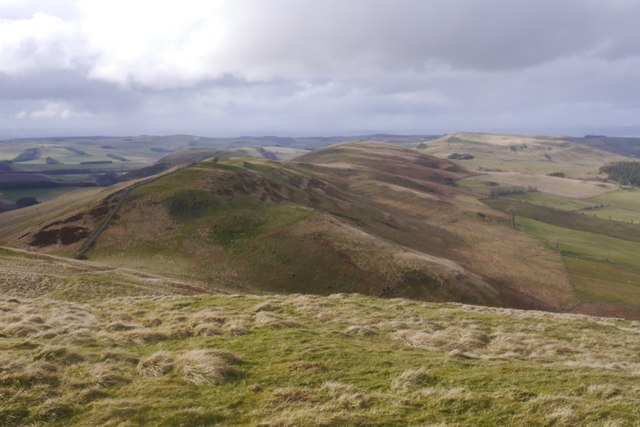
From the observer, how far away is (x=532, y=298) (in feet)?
247

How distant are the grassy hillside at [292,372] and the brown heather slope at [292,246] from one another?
35.9m

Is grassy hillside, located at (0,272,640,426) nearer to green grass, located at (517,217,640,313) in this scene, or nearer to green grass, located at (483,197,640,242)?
green grass, located at (517,217,640,313)

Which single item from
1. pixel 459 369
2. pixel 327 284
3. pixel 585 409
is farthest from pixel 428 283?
pixel 585 409

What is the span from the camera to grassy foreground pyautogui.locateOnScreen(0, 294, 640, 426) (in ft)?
40.8

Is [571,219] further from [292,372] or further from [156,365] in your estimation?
[156,365]

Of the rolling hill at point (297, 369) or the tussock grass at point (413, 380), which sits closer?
the rolling hill at point (297, 369)

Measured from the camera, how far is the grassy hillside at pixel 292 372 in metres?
12.4

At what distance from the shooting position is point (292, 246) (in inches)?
2842

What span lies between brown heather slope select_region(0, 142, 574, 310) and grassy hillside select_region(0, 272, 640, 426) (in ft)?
118

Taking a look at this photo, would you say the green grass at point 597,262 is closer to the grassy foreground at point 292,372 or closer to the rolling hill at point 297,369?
the rolling hill at point 297,369

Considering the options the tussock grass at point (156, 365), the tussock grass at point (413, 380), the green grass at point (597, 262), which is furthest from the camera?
the green grass at point (597, 262)

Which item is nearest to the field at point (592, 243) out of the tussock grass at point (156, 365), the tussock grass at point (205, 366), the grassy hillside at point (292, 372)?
the grassy hillside at point (292, 372)

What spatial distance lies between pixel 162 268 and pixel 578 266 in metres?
88.6

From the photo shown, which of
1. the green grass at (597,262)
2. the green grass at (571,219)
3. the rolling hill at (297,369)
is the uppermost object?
the rolling hill at (297,369)
